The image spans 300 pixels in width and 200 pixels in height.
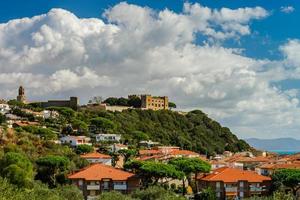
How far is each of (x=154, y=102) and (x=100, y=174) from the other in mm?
89920

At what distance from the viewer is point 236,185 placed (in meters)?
60.4

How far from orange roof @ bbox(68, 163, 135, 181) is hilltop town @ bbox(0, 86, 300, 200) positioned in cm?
11

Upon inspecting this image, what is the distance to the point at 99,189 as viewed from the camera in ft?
198

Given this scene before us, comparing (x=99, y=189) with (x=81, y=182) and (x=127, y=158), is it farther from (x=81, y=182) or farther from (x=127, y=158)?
(x=127, y=158)

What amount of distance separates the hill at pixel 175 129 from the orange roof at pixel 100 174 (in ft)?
133

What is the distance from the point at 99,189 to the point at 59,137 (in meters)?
33.2

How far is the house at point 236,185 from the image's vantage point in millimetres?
59875

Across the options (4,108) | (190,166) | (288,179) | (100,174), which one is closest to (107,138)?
(4,108)

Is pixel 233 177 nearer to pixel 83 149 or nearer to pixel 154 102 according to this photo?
pixel 83 149

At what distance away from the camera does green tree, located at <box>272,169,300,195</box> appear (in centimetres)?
5706

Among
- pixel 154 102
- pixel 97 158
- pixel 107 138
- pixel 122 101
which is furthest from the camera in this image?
pixel 122 101

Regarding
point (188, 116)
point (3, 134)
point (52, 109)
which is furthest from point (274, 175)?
point (188, 116)

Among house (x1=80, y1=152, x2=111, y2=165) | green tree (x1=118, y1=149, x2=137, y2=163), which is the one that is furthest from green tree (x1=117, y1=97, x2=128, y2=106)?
house (x1=80, y1=152, x2=111, y2=165)

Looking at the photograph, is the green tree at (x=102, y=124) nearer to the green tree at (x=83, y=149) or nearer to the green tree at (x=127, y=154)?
the green tree at (x=83, y=149)
